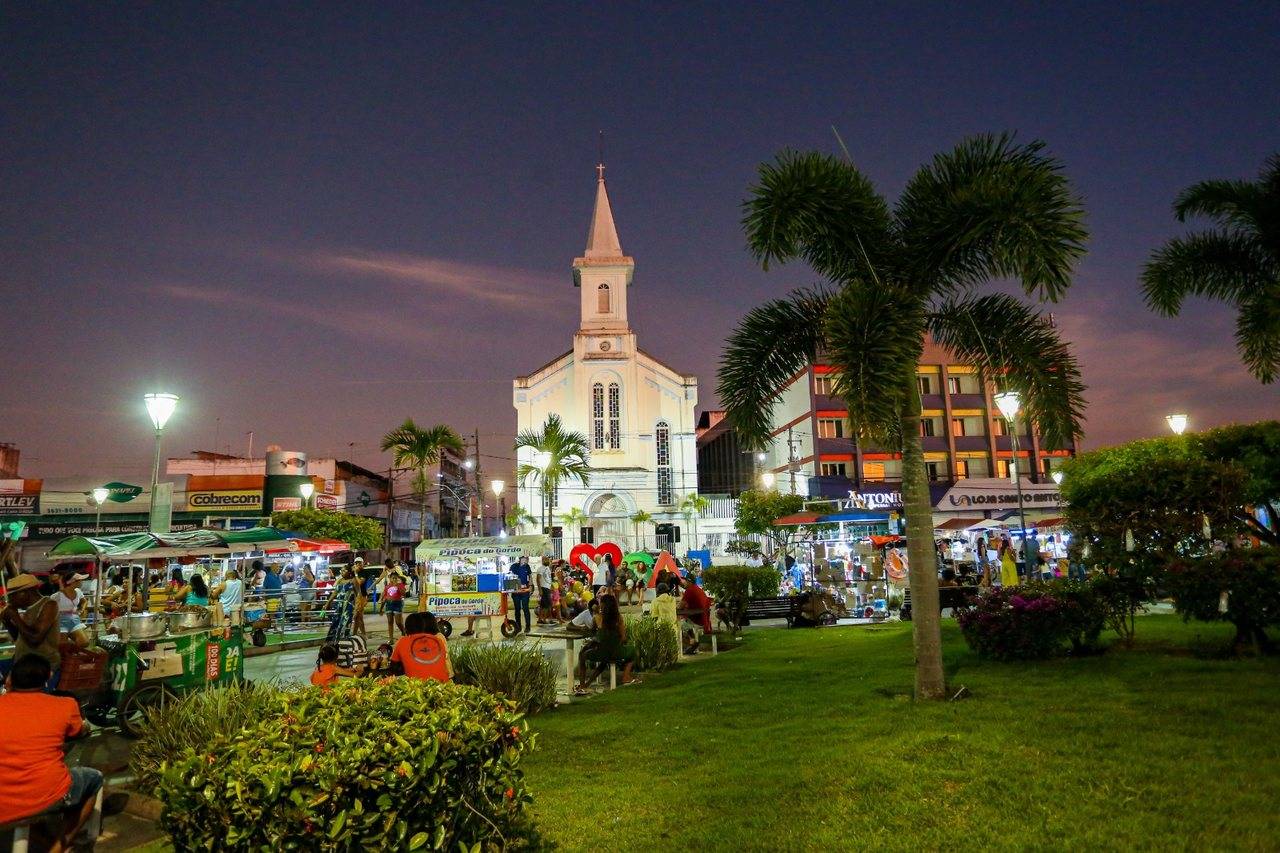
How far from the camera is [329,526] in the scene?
37469 mm

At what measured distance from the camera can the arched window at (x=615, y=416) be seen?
5275 centimetres

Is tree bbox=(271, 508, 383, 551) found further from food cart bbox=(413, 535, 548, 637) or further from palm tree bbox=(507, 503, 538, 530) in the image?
food cart bbox=(413, 535, 548, 637)

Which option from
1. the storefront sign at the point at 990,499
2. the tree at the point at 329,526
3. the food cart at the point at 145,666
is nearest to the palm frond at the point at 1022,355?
the food cart at the point at 145,666

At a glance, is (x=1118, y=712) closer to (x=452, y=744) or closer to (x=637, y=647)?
(x=452, y=744)

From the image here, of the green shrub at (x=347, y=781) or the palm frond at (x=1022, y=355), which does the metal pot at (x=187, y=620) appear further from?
the palm frond at (x=1022, y=355)

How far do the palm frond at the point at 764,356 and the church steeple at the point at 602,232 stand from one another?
4698 cm

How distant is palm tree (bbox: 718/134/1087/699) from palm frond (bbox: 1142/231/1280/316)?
22.3 feet

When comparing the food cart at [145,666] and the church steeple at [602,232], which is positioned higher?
the church steeple at [602,232]

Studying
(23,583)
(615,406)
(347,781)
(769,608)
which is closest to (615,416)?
(615,406)

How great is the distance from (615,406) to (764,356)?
43526 millimetres

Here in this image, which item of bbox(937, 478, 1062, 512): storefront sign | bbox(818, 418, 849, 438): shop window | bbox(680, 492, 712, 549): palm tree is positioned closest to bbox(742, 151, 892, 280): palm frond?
bbox(937, 478, 1062, 512): storefront sign

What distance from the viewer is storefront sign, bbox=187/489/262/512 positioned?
1887 inches

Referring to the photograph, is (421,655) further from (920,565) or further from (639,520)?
(639,520)

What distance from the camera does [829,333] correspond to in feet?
25.8
